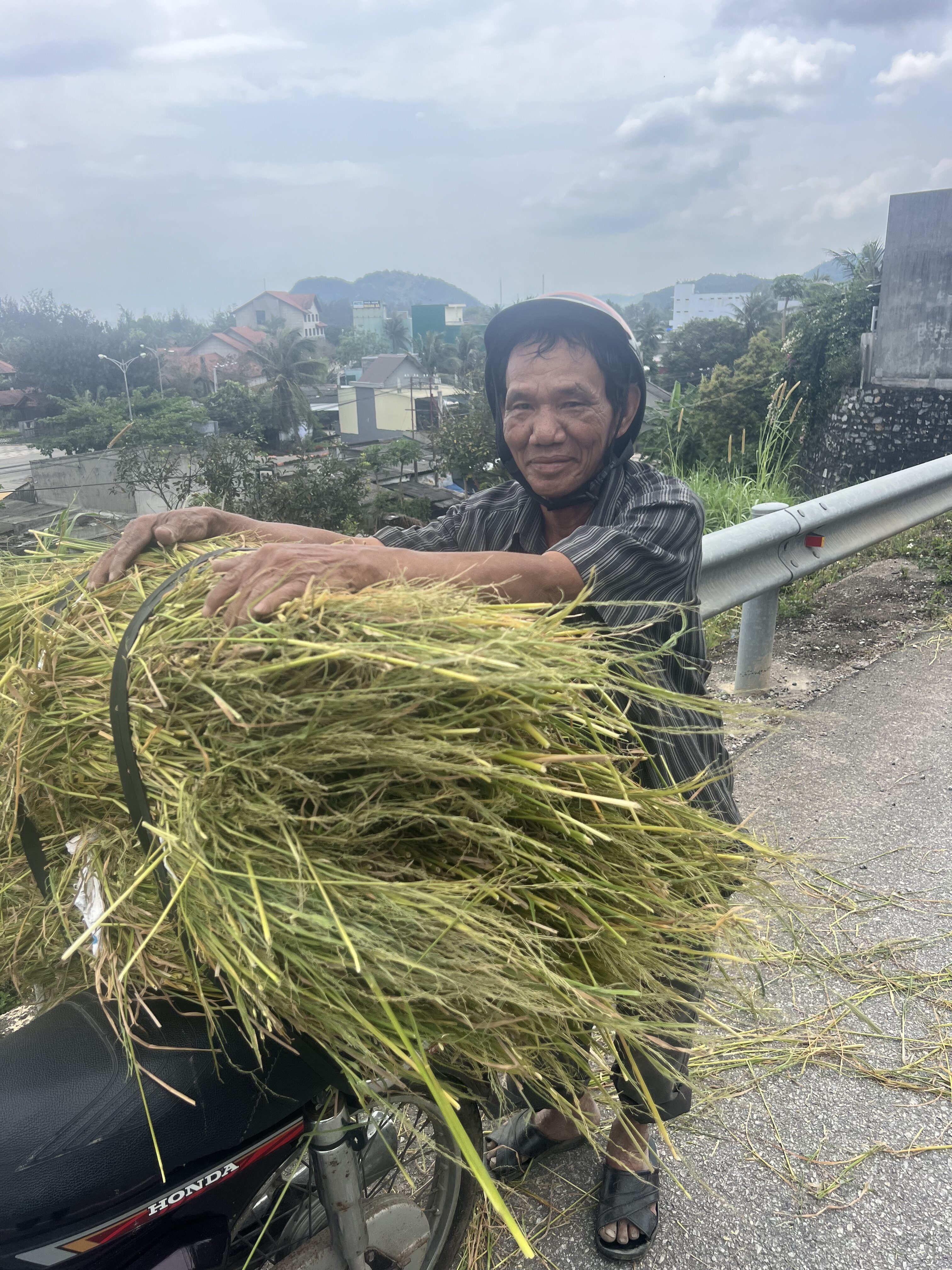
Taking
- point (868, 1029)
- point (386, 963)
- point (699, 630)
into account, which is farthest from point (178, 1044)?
point (868, 1029)

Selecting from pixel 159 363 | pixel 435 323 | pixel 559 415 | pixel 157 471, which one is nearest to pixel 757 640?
pixel 559 415

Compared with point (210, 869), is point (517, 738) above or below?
above

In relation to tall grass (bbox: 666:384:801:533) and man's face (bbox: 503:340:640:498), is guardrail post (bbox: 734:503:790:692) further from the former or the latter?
man's face (bbox: 503:340:640:498)

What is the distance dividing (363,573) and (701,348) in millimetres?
80725

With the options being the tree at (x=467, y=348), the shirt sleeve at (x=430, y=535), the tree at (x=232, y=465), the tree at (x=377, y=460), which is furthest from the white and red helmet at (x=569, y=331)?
the tree at (x=467, y=348)

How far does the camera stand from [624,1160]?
2.03 metres

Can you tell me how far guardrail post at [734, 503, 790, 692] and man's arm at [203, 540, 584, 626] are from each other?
2.92 m

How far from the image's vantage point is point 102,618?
4.42 feet

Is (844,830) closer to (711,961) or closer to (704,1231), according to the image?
(704,1231)

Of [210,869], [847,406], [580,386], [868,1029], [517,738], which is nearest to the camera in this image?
[210,869]

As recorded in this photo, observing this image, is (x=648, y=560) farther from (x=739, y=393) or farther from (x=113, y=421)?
(x=739, y=393)

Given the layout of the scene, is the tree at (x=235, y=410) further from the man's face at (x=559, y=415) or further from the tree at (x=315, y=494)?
the man's face at (x=559, y=415)

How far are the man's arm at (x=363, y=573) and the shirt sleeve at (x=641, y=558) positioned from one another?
5cm

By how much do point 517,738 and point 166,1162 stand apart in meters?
0.82
